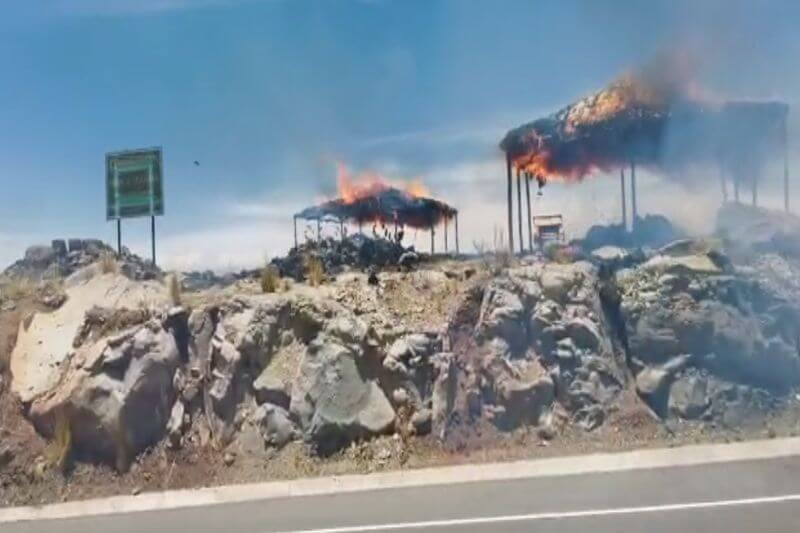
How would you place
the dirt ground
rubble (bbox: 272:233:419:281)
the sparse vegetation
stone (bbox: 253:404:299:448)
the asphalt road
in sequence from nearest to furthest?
the asphalt road < the dirt ground < stone (bbox: 253:404:299:448) < the sparse vegetation < rubble (bbox: 272:233:419:281)

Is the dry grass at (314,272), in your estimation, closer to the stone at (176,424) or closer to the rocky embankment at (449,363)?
the rocky embankment at (449,363)

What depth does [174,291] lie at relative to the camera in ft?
56.4

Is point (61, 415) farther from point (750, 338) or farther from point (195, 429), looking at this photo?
point (750, 338)

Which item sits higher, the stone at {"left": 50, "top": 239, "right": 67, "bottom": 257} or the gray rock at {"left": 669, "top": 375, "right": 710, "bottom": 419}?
the stone at {"left": 50, "top": 239, "right": 67, "bottom": 257}

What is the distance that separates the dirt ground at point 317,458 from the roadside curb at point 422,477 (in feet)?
1.07

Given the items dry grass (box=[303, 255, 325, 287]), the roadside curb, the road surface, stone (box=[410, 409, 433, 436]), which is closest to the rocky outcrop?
the roadside curb

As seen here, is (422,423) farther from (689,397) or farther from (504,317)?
(689,397)

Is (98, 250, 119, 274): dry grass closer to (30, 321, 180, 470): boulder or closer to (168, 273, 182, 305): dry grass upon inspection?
(168, 273, 182, 305): dry grass

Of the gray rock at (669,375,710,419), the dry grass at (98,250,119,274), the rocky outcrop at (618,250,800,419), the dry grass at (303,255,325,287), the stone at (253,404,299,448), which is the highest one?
the dry grass at (98,250,119,274)

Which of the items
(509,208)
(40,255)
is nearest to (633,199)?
(509,208)

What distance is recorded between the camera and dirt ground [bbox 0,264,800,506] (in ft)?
43.2

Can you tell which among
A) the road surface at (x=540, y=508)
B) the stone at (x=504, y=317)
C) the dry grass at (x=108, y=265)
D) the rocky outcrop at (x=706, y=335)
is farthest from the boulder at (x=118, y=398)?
the rocky outcrop at (x=706, y=335)

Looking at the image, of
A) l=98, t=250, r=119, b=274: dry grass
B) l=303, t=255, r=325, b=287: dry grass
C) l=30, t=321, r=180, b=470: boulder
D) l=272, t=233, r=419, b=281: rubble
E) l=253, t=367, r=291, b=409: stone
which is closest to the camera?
l=30, t=321, r=180, b=470: boulder

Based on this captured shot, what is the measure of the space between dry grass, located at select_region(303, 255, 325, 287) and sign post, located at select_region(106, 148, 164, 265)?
13.9 feet
